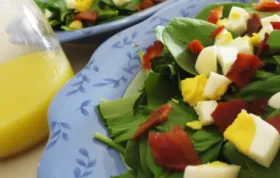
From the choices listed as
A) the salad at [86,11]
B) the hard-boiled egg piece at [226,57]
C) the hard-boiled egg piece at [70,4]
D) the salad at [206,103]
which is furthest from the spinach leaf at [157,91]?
the hard-boiled egg piece at [70,4]

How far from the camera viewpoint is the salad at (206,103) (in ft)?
2.18

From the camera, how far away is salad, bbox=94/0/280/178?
2.18 feet

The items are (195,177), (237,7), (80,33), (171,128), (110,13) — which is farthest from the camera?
(110,13)

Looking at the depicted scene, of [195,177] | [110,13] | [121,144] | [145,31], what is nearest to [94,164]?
[121,144]

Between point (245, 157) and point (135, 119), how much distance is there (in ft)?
0.79

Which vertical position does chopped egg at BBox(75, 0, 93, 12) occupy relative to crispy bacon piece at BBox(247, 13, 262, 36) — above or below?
below

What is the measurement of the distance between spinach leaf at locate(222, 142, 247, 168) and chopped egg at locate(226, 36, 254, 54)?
21 centimetres

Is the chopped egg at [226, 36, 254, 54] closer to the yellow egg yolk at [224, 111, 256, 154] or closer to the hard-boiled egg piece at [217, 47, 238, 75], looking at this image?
the hard-boiled egg piece at [217, 47, 238, 75]

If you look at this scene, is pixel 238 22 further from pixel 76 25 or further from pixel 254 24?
pixel 76 25

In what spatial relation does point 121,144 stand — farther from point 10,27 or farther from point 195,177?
point 10,27

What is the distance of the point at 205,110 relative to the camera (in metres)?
0.75

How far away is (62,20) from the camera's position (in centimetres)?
128

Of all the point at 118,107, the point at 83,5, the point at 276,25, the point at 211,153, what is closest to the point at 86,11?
the point at 83,5

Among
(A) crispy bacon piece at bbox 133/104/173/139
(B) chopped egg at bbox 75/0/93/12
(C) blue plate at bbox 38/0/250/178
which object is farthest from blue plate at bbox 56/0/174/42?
(A) crispy bacon piece at bbox 133/104/173/139
